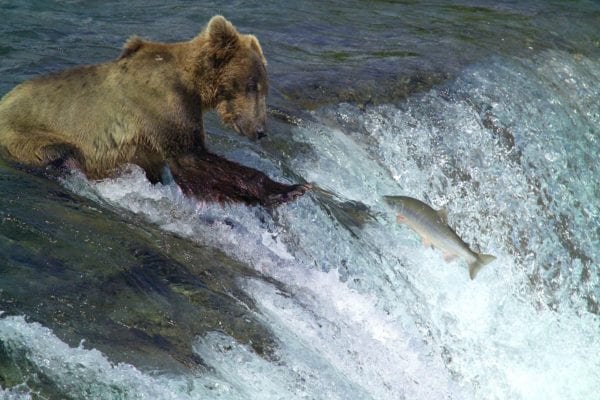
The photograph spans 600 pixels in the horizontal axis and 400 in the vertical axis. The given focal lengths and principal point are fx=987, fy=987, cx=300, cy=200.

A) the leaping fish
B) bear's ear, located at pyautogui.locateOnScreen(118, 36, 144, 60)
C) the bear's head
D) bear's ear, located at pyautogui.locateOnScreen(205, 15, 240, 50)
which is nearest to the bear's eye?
the bear's head

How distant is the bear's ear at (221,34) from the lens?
5668 millimetres

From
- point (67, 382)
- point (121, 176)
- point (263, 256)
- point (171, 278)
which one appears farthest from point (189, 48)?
point (67, 382)

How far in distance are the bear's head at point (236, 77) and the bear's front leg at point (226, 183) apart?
1.14ft

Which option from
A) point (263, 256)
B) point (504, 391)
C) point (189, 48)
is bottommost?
point (504, 391)

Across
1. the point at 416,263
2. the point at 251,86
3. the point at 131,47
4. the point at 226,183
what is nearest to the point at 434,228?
the point at 416,263

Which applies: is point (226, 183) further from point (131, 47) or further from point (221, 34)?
point (131, 47)

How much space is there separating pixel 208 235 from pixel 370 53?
4060 millimetres

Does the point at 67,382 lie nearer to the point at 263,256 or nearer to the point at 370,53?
the point at 263,256

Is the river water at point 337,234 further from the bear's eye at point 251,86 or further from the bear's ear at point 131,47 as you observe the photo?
the bear's ear at point 131,47

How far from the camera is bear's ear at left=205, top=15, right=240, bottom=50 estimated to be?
5.67m

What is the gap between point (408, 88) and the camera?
812 cm

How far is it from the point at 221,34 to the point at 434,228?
1656mm

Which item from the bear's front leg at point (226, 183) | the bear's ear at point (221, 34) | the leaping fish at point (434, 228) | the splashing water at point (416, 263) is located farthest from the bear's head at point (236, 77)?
the leaping fish at point (434, 228)

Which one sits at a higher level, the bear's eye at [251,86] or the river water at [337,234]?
the bear's eye at [251,86]
